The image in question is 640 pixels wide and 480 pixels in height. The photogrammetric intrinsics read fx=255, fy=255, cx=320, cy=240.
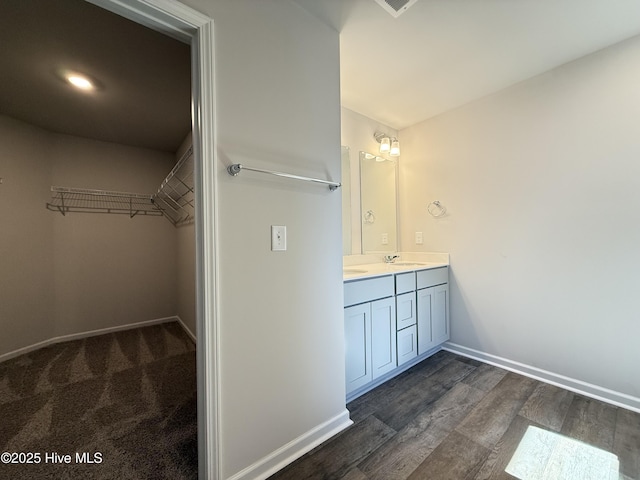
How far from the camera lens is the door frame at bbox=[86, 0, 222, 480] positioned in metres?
1.03

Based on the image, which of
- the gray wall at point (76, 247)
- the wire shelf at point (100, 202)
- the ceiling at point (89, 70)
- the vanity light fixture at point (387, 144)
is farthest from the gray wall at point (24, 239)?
the vanity light fixture at point (387, 144)

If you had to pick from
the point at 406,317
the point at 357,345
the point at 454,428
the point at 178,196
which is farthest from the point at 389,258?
the point at 178,196

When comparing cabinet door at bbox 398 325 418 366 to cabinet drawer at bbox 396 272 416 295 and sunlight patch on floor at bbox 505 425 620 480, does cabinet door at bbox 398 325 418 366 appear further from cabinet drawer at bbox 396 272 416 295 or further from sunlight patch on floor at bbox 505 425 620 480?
sunlight patch on floor at bbox 505 425 620 480

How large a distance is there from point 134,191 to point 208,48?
2948mm

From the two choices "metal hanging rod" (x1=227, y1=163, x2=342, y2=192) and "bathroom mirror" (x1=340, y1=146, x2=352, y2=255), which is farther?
"bathroom mirror" (x1=340, y1=146, x2=352, y2=255)

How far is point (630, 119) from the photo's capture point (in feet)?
5.31

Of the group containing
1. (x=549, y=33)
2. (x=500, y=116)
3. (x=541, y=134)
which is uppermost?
(x=549, y=33)

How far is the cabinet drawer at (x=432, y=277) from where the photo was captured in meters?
2.17

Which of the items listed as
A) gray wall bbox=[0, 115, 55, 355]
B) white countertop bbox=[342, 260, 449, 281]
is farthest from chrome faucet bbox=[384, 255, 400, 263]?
gray wall bbox=[0, 115, 55, 355]

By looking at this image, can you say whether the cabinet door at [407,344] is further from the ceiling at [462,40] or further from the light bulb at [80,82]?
the light bulb at [80,82]

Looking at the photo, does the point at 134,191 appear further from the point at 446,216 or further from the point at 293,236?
the point at 446,216

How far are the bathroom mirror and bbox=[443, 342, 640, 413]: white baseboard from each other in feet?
4.68

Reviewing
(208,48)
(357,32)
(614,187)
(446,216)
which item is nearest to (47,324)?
(208,48)

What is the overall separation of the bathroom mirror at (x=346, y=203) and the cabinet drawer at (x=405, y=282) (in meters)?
0.58
